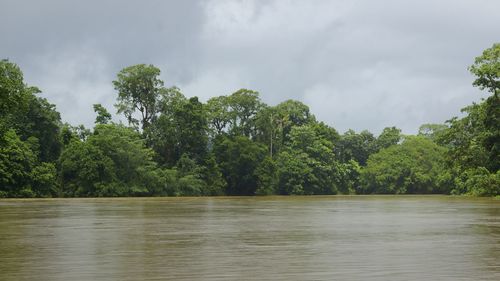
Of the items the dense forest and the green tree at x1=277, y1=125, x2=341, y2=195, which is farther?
the green tree at x1=277, y1=125, x2=341, y2=195

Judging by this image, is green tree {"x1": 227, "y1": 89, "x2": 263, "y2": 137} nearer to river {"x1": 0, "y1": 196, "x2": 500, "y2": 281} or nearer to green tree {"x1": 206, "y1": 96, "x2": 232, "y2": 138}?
green tree {"x1": 206, "y1": 96, "x2": 232, "y2": 138}

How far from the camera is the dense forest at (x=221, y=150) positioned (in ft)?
170

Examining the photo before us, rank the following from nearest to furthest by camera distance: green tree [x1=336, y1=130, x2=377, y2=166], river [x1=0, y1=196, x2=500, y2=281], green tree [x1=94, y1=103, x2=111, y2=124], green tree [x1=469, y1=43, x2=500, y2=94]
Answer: river [x1=0, y1=196, x2=500, y2=281], green tree [x1=469, y1=43, x2=500, y2=94], green tree [x1=94, y1=103, x2=111, y2=124], green tree [x1=336, y1=130, x2=377, y2=166]

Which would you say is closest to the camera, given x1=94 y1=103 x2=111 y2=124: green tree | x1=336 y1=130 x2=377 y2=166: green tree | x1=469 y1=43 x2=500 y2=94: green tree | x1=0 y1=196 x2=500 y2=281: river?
x1=0 y1=196 x2=500 y2=281: river

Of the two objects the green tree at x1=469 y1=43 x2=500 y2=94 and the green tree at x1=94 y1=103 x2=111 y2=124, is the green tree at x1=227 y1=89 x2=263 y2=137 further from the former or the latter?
the green tree at x1=469 y1=43 x2=500 y2=94

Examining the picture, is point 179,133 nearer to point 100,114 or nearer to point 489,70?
point 100,114

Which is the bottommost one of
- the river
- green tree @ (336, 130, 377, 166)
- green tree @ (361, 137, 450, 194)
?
the river

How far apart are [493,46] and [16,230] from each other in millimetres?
41253

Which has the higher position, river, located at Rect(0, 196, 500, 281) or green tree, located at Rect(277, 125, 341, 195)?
green tree, located at Rect(277, 125, 341, 195)

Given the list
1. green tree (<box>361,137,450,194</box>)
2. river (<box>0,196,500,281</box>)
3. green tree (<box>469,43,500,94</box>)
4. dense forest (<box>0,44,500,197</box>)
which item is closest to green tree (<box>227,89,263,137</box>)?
dense forest (<box>0,44,500,197</box>)

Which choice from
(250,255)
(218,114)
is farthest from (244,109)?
(250,255)

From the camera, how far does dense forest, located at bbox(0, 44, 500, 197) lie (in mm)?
51938

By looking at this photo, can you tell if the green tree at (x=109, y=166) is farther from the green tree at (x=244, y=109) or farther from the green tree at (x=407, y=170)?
the green tree at (x=407, y=170)

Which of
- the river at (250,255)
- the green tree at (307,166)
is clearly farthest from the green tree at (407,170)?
the river at (250,255)
